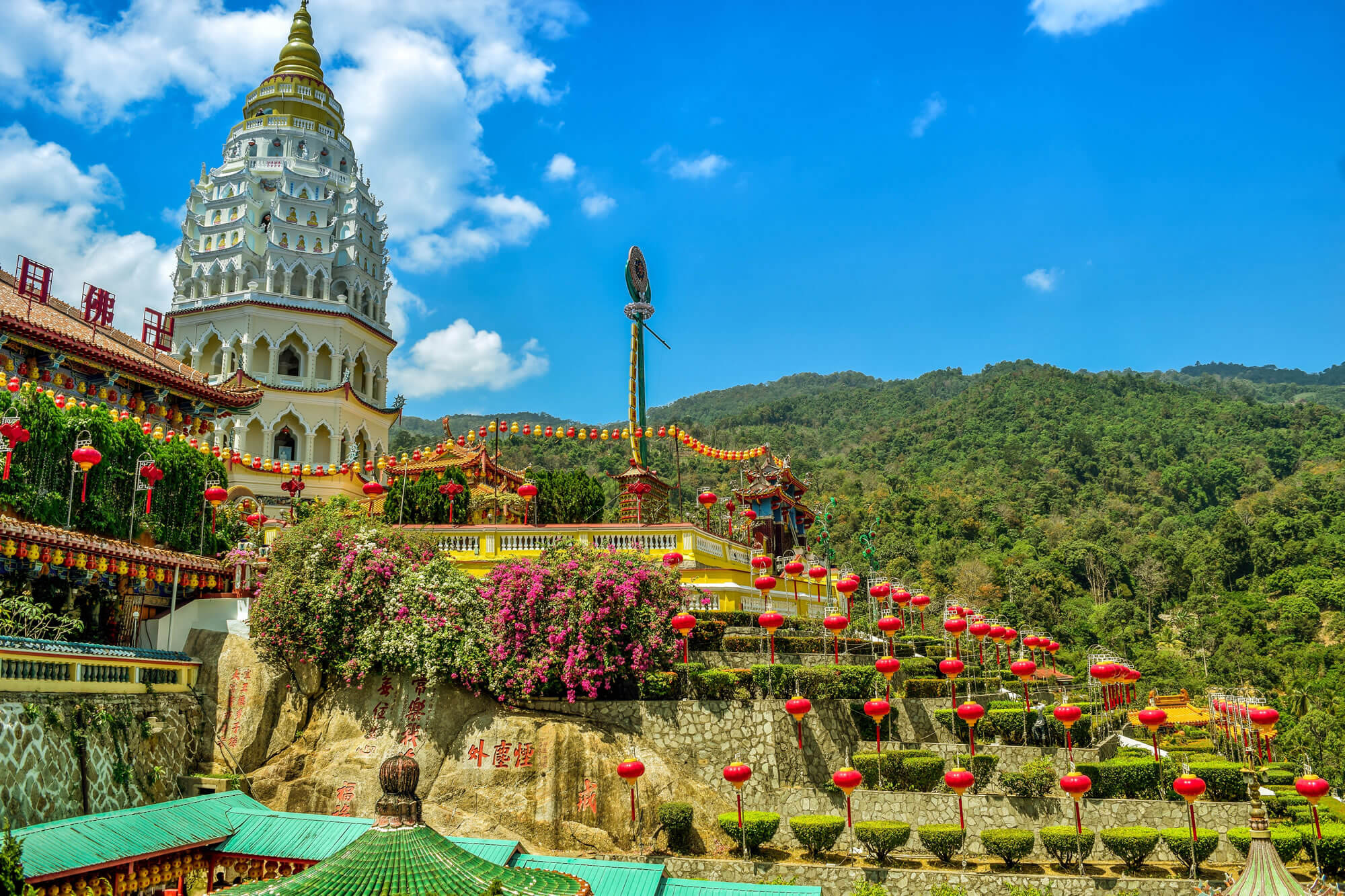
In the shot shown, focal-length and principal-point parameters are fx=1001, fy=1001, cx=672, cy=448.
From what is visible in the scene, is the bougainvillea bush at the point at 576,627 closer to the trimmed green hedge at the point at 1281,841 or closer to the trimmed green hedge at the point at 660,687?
the trimmed green hedge at the point at 660,687

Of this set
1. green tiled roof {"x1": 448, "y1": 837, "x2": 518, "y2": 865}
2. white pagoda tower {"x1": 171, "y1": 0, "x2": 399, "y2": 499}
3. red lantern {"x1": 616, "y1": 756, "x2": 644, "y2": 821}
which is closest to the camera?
green tiled roof {"x1": 448, "y1": 837, "x2": 518, "y2": 865}

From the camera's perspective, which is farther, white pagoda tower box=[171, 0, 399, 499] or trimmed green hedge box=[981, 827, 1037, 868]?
white pagoda tower box=[171, 0, 399, 499]

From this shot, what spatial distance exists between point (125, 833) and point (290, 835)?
104 inches

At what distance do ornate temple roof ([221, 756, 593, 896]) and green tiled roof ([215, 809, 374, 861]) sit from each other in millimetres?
9134

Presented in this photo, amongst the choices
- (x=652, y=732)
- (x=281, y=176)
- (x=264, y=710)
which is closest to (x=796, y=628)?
(x=652, y=732)

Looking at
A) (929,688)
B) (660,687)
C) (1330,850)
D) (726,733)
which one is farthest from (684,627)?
(1330,850)

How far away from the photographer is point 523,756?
70.5ft

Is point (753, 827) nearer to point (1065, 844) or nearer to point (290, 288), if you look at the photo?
point (1065, 844)

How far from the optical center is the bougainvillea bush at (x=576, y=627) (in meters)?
22.5

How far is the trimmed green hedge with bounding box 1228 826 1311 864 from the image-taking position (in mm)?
19453

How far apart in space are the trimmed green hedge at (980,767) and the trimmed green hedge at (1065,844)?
2166 mm

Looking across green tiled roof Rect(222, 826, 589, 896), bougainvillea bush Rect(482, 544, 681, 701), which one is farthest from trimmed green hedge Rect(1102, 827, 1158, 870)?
green tiled roof Rect(222, 826, 589, 896)

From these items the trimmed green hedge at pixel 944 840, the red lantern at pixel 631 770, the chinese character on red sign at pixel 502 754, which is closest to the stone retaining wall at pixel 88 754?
the chinese character on red sign at pixel 502 754

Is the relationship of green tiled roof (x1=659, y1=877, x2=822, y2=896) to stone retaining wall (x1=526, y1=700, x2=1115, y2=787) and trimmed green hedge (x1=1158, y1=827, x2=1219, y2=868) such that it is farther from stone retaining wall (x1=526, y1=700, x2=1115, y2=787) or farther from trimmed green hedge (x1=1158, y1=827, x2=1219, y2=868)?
trimmed green hedge (x1=1158, y1=827, x2=1219, y2=868)
